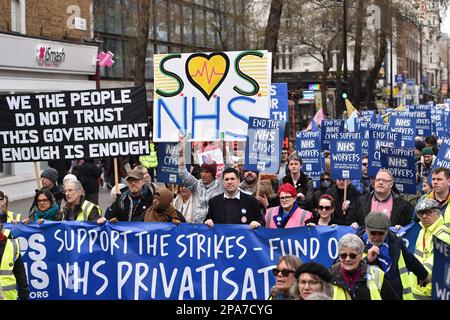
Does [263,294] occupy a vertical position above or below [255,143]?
below

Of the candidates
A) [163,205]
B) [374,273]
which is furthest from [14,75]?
[374,273]

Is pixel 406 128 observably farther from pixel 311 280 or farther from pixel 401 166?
pixel 311 280

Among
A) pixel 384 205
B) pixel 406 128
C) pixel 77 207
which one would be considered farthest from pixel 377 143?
pixel 77 207

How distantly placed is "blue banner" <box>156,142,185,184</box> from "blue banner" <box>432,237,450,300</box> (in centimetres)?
580

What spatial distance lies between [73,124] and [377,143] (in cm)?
419

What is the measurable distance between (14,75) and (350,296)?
725 inches

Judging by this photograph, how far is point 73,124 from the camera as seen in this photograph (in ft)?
30.3

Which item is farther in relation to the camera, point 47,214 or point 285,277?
point 47,214

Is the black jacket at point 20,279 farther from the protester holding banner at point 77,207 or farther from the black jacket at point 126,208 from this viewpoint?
the black jacket at point 126,208

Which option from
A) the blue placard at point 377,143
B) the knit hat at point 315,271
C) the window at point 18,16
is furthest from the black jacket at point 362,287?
the window at point 18,16

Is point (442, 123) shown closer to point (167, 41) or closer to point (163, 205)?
point (163, 205)

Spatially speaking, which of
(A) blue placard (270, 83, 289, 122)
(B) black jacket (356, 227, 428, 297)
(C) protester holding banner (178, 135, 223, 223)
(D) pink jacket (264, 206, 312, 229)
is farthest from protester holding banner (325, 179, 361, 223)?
(A) blue placard (270, 83, 289, 122)
